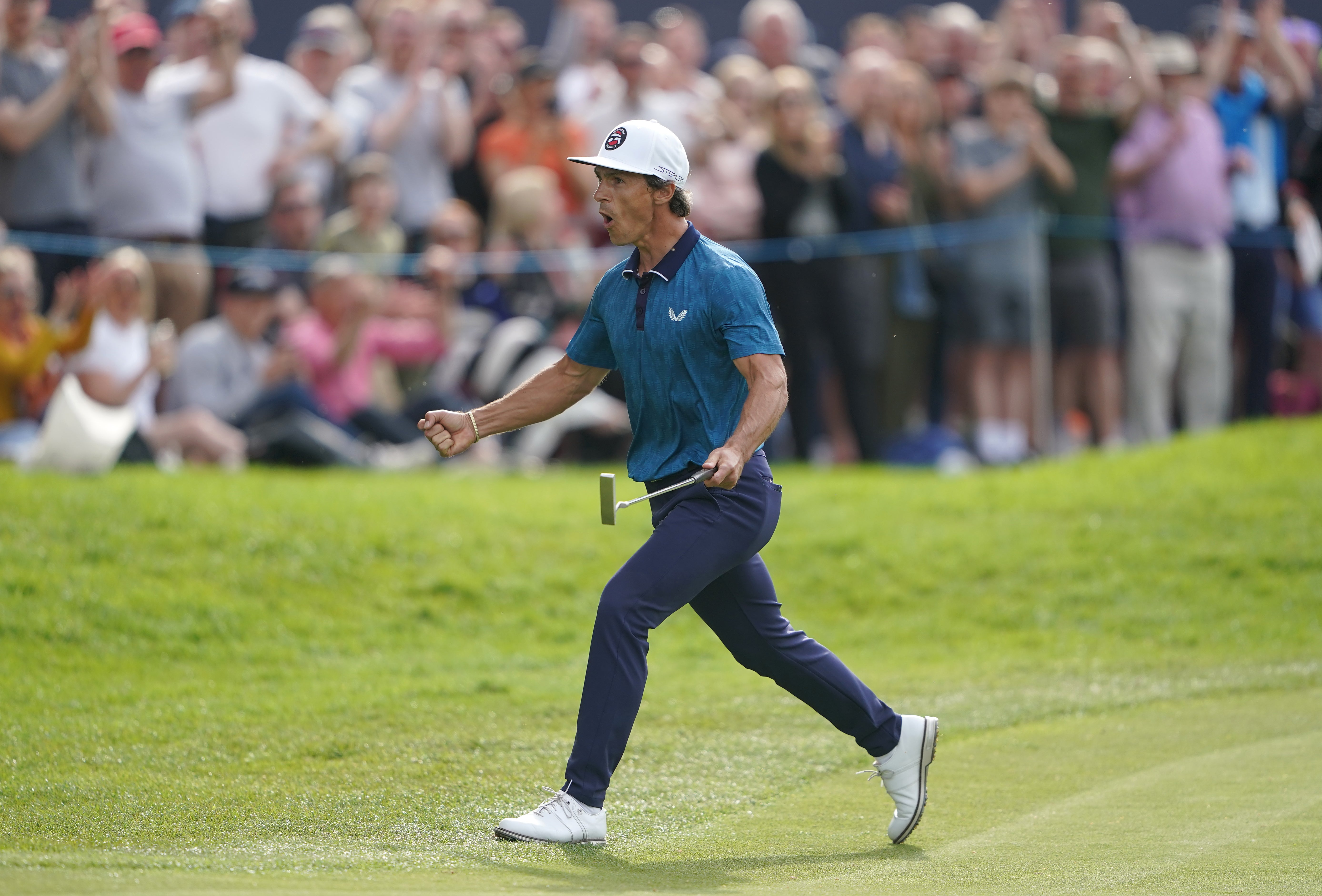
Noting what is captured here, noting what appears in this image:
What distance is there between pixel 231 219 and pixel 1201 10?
10.4m

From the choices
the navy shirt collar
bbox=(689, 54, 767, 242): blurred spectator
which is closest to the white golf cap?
the navy shirt collar

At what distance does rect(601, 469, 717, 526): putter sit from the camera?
581 centimetres

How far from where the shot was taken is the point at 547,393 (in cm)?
669

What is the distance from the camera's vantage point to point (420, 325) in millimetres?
13406

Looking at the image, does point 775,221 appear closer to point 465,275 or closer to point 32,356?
point 465,275

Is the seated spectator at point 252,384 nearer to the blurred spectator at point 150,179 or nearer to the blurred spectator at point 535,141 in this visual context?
the blurred spectator at point 150,179

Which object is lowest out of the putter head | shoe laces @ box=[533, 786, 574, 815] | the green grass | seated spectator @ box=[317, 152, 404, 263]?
the green grass

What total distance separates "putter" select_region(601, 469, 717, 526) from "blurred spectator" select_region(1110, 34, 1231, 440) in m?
9.19

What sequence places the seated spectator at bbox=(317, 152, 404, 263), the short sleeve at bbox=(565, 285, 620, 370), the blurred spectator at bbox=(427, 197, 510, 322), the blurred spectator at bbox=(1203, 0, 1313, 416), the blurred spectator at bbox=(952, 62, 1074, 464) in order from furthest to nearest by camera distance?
the blurred spectator at bbox=(1203, 0, 1313, 416) → the blurred spectator at bbox=(952, 62, 1074, 464) → the blurred spectator at bbox=(427, 197, 510, 322) → the seated spectator at bbox=(317, 152, 404, 263) → the short sleeve at bbox=(565, 285, 620, 370)

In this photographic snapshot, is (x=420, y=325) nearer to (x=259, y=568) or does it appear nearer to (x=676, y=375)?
(x=259, y=568)

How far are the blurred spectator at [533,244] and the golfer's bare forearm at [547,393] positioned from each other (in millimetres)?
7176

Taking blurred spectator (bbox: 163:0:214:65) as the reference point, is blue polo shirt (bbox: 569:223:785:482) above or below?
below

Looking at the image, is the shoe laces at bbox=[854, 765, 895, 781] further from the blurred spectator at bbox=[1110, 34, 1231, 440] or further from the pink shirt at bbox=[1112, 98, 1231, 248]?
the pink shirt at bbox=[1112, 98, 1231, 248]

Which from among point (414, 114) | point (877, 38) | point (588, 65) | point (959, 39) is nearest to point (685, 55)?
point (588, 65)
